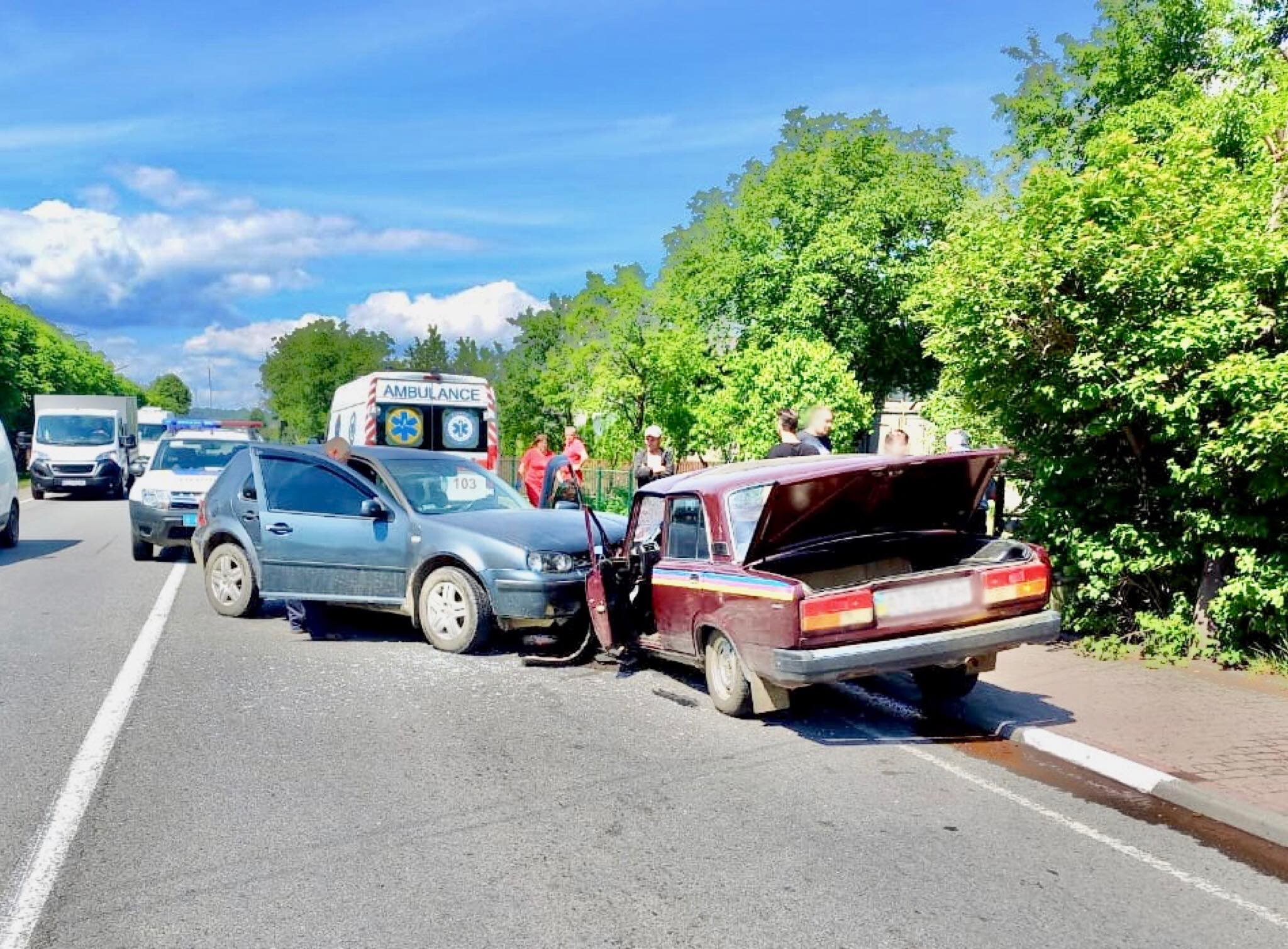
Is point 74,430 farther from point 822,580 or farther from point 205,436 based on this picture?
point 822,580

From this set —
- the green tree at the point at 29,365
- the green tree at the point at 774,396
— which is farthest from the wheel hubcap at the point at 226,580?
the green tree at the point at 29,365

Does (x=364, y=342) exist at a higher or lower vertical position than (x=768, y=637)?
higher

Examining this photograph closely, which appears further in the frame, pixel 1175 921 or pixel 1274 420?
pixel 1274 420

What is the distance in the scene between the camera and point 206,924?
375cm

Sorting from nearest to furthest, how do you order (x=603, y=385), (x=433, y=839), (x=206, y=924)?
(x=206, y=924) < (x=433, y=839) < (x=603, y=385)

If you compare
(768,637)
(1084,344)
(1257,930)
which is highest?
(1084,344)

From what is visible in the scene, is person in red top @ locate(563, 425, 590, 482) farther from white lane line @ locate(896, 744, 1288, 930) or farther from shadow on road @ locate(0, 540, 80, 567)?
white lane line @ locate(896, 744, 1288, 930)

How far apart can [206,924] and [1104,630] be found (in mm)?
7307

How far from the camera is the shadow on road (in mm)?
14859

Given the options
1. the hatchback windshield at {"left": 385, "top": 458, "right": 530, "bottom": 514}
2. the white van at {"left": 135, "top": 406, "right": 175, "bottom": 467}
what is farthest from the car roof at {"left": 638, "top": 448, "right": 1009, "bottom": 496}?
the white van at {"left": 135, "top": 406, "right": 175, "bottom": 467}

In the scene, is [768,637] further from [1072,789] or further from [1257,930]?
[1257,930]

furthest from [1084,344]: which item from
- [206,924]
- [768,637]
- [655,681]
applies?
[206,924]

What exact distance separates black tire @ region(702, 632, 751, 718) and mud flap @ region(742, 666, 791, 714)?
0.13 m

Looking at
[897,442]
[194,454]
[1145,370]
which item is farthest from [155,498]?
[1145,370]
